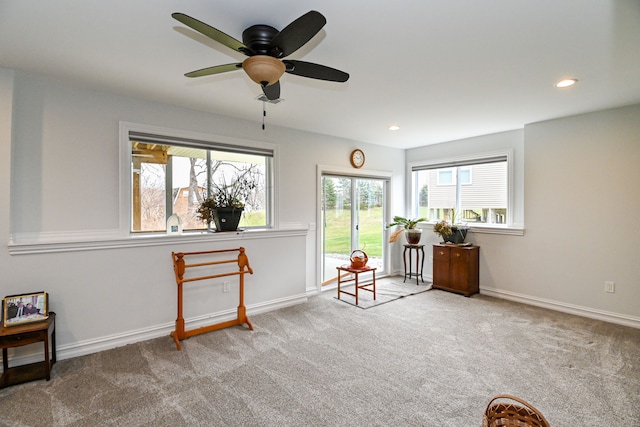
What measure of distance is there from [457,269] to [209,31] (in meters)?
4.46

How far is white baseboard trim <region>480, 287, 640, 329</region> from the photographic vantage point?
3.45 metres

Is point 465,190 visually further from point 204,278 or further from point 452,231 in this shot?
point 204,278

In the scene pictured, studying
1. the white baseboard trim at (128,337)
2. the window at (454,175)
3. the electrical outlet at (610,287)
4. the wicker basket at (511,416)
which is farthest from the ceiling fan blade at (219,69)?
the electrical outlet at (610,287)

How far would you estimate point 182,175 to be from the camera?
357 cm

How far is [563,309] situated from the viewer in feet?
12.8

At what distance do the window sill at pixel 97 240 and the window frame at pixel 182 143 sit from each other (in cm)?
16

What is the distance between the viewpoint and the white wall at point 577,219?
3439mm

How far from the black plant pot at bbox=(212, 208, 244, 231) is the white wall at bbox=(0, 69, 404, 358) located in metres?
0.12

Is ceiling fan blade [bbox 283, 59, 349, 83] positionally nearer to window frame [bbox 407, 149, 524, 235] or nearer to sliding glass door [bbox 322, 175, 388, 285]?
sliding glass door [bbox 322, 175, 388, 285]

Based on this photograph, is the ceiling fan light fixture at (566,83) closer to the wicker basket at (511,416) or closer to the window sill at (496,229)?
the window sill at (496,229)

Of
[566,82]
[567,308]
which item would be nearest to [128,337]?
[566,82]

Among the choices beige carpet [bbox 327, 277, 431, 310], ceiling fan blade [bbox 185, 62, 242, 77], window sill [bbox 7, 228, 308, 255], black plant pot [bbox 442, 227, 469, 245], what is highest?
ceiling fan blade [bbox 185, 62, 242, 77]

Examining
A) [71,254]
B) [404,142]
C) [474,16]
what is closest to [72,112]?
[71,254]

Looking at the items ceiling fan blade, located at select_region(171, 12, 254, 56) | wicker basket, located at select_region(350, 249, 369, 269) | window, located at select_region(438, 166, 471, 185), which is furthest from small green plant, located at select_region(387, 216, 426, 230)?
ceiling fan blade, located at select_region(171, 12, 254, 56)
